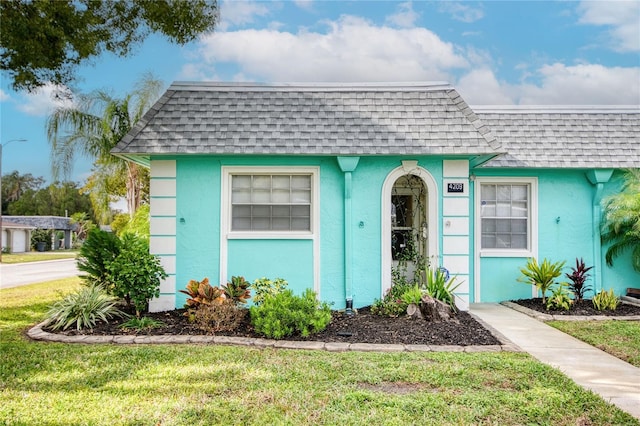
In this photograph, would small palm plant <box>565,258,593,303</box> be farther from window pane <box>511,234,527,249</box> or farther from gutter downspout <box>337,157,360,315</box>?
gutter downspout <box>337,157,360,315</box>

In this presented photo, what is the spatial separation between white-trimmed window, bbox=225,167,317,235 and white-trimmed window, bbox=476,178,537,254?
3746mm

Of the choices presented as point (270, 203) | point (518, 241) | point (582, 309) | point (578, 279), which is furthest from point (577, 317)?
point (270, 203)

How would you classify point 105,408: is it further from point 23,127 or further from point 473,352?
point 23,127

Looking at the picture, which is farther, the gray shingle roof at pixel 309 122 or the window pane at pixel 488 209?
the window pane at pixel 488 209

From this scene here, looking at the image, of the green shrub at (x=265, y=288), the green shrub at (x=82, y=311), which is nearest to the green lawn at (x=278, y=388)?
the green shrub at (x=82, y=311)

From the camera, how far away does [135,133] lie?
332 inches

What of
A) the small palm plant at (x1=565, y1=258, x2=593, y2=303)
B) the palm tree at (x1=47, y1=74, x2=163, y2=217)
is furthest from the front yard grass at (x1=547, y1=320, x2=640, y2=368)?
the palm tree at (x1=47, y1=74, x2=163, y2=217)

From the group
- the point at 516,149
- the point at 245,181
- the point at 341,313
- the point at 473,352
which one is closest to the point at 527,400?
the point at 473,352

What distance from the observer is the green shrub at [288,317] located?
21.3 feet

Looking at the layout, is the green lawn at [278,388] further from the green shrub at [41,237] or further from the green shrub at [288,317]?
the green shrub at [41,237]

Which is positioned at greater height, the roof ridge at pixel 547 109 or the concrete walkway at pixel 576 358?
the roof ridge at pixel 547 109

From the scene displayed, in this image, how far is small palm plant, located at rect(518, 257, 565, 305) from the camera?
9062 mm

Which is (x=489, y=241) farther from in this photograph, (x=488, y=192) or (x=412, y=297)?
(x=412, y=297)

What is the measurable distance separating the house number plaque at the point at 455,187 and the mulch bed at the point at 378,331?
2.24 m
